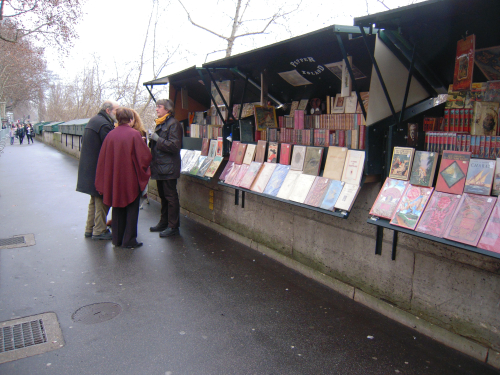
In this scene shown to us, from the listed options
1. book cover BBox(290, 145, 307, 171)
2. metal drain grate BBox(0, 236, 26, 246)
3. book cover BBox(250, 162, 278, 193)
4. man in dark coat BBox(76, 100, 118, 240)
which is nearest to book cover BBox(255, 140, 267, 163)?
book cover BBox(250, 162, 278, 193)

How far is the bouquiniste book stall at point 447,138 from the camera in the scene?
2785 mm

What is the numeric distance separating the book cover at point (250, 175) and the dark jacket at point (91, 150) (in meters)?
2.27

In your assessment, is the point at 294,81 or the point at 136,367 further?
the point at 294,81

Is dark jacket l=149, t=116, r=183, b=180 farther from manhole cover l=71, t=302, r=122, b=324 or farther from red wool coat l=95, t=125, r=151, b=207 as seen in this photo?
manhole cover l=71, t=302, r=122, b=324

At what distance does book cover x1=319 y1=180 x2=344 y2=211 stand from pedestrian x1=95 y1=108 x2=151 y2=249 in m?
2.88

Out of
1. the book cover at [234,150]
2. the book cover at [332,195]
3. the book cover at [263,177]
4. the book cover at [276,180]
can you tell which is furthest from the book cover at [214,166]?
the book cover at [332,195]

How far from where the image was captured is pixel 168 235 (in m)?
6.23

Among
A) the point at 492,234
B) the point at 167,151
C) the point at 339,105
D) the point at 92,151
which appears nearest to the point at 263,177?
the point at 339,105

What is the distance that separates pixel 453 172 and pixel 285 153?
2185mm

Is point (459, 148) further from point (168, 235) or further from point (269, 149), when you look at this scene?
point (168, 235)

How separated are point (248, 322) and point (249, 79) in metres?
3.79

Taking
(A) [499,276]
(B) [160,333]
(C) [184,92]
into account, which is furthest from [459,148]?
(C) [184,92]

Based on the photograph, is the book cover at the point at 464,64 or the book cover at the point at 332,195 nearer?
the book cover at the point at 464,64

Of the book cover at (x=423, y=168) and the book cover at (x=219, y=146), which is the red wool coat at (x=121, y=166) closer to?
the book cover at (x=219, y=146)
